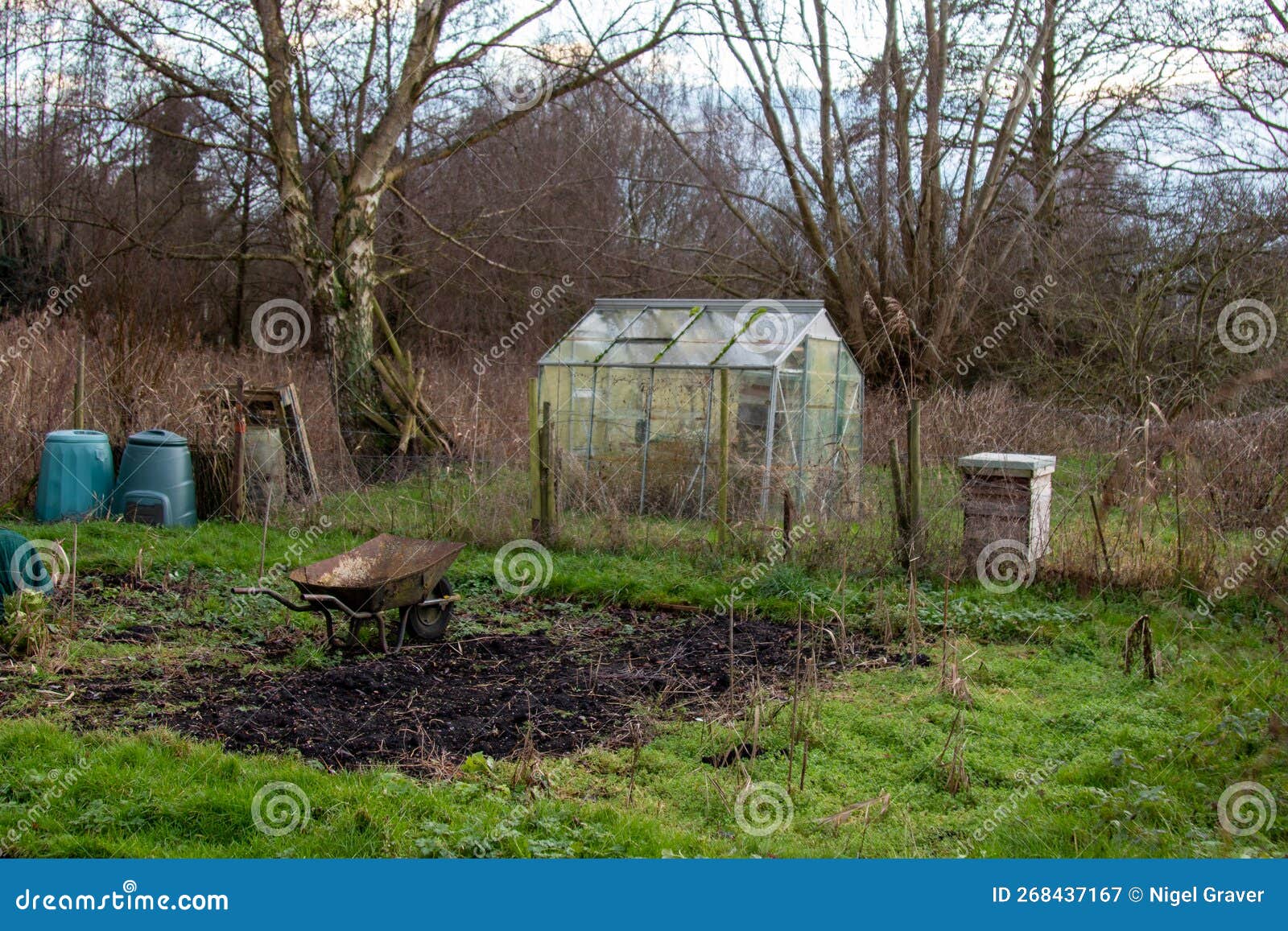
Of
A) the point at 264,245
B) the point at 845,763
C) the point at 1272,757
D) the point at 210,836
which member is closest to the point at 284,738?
the point at 210,836

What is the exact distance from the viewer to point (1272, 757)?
4.30 m

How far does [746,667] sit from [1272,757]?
273 cm

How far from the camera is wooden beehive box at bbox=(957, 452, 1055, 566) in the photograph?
804 cm

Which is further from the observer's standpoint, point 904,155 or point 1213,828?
point 904,155

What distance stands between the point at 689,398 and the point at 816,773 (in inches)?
291

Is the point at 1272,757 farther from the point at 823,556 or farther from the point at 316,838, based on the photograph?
the point at 823,556
